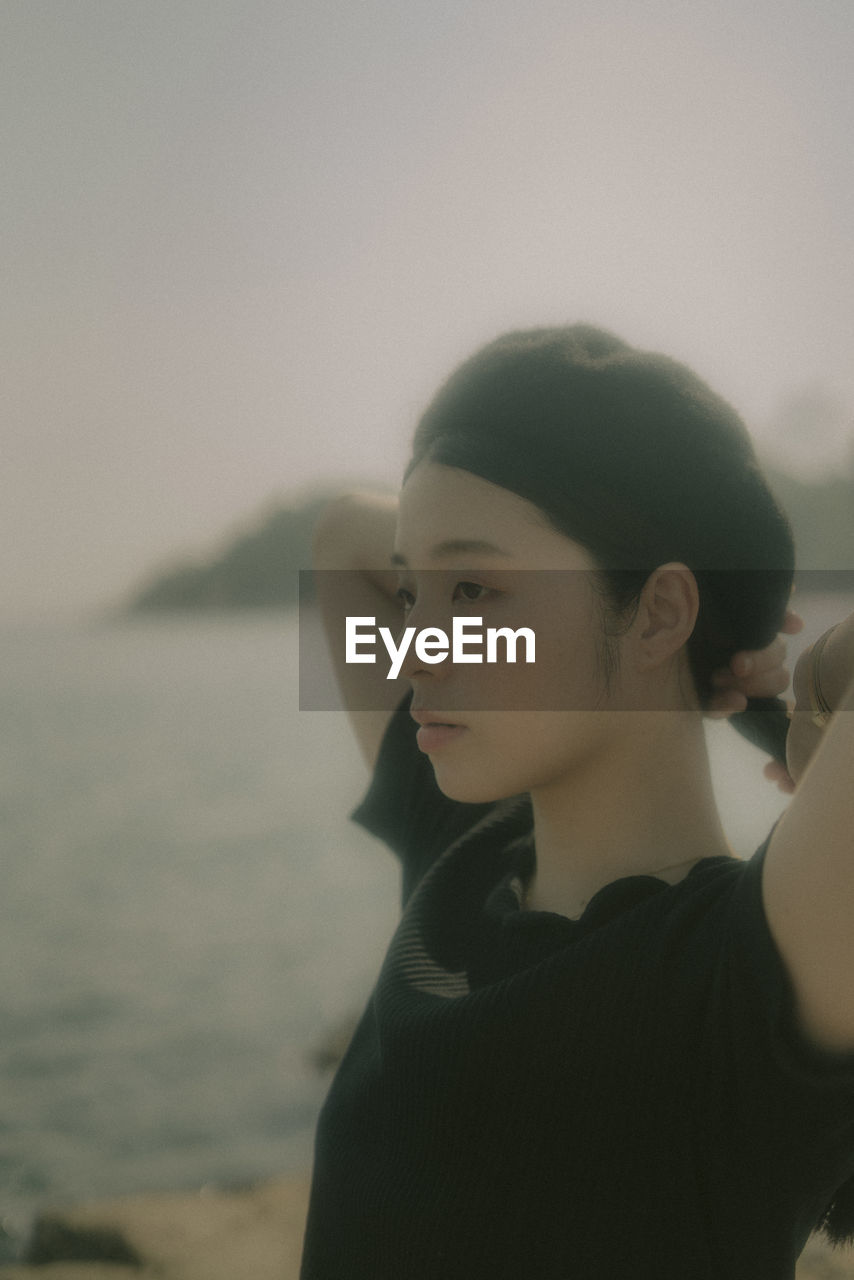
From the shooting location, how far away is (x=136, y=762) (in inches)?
1029

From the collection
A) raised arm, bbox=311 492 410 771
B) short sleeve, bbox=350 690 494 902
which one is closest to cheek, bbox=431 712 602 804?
short sleeve, bbox=350 690 494 902

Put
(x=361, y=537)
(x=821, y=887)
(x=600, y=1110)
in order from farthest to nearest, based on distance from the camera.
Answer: (x=361, y=537), (x=600, y=1110), (x=821, y=887)

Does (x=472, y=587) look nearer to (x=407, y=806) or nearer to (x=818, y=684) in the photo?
(x=818, y=684)

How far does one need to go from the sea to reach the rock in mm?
280

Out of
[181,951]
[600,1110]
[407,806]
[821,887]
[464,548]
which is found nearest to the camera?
[821,887]

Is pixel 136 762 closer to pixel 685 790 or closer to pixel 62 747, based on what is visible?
pixel 62 747

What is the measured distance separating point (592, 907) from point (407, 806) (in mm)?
700

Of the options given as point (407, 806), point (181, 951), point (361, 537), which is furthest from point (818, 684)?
point (181, 951)

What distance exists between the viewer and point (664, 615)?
1.37 metres

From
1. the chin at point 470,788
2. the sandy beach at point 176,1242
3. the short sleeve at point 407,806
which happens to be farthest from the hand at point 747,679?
the sandy beach at point 176,1242

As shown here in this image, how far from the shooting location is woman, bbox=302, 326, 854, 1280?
106 centimetres

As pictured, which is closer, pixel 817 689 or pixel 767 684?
pixel 817 689

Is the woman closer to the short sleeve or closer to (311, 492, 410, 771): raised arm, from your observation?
the short sleeve

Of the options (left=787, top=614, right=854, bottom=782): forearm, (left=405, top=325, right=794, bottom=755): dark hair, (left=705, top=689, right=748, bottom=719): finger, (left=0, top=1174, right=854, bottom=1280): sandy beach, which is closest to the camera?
(left=787, top=614, right=854, bottom=782): forearm
